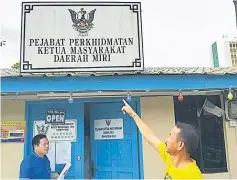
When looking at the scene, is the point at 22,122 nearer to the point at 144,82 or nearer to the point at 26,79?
the point at 26,79

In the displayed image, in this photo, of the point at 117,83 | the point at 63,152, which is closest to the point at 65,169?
the point at 63,152

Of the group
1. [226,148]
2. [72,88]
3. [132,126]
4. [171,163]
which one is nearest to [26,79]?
[72,88]

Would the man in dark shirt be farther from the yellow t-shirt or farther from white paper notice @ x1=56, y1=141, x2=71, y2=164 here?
the yellow t-shirt

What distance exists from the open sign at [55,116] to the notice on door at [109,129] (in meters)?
0.72

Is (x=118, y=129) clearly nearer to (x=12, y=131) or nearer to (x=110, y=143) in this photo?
(x=110, y=143)

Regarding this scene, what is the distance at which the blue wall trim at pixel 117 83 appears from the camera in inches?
201

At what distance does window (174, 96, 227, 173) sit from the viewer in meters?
6.53

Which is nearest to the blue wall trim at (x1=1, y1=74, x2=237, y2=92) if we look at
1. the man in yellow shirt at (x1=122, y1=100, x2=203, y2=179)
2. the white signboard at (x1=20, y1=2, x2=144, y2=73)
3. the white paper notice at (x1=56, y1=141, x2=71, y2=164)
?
the white signboard at (x1=20, y1=2, x2=144, y2=73)

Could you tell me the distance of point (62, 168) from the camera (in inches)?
243

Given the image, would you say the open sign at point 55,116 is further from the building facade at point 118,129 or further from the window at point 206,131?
the window at point 206,131

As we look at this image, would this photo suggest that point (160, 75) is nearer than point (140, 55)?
Yes

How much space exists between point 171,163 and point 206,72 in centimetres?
264

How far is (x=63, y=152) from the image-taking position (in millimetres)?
6234

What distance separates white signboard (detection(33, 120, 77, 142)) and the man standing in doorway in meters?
1.02
